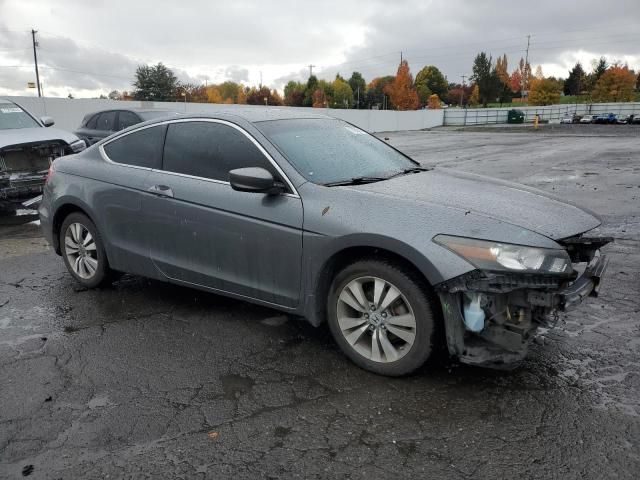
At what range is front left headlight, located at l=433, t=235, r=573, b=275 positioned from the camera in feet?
9.86

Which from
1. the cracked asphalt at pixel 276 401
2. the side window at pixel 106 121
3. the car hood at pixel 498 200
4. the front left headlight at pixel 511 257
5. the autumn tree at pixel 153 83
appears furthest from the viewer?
the autumn tree at pixel 153 83

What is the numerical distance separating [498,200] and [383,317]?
109 cm

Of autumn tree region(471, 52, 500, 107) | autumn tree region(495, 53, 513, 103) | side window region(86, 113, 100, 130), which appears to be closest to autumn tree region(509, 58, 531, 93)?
autumn tree region(495, 53, 513, 103)

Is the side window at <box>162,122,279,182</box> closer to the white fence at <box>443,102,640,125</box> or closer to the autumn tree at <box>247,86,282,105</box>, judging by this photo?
the white fence at <box>443,102,640,125</box>

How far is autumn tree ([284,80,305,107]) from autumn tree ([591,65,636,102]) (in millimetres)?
58224

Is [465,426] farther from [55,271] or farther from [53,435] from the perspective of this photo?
[55,271]

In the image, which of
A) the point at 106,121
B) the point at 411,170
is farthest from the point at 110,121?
the point at 411,170

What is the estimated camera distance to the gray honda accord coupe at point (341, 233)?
122 inches

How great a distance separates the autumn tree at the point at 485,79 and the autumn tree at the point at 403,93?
16016 millimetres

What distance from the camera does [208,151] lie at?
427cm

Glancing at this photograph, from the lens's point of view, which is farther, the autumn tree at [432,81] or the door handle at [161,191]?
the autumn tree at [432,81]

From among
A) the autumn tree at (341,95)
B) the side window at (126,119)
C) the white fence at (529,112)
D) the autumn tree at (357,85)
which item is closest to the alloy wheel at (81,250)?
the side window at (126,119)

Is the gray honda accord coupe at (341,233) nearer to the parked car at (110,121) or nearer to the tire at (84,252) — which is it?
the tire at (84,252)

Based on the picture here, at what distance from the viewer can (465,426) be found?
293 cm
